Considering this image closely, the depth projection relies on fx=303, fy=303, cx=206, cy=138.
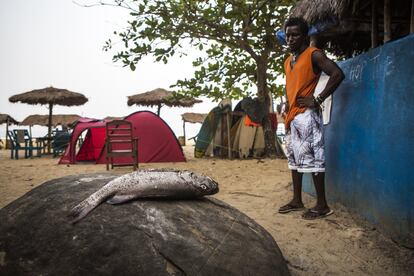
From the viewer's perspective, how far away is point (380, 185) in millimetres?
2428

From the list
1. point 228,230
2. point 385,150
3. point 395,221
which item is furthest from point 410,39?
point 228,230

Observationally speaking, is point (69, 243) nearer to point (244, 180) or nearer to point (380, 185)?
point (380, 185)

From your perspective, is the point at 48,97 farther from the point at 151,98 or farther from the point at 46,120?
the point at 46,120

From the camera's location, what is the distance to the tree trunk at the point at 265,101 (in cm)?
838

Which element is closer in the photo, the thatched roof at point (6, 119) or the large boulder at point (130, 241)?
the large boulder at point (130, 241)

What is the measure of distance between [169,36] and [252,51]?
2.29 meters

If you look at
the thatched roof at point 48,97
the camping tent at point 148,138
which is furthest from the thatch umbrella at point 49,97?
the camping tent at point 148,138

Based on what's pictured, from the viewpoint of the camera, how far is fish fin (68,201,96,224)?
5.30ft

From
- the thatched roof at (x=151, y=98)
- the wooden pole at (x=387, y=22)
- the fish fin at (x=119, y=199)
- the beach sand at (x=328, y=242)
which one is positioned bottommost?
the beach sand at (x=328, y=242)

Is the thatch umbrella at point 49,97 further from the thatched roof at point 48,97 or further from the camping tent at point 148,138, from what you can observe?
the camping tent at point 148,138

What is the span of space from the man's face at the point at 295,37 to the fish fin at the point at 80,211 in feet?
7.67

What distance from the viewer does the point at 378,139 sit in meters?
2.47

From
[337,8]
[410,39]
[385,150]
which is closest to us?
[410,39]

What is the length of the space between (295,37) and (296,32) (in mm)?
46
